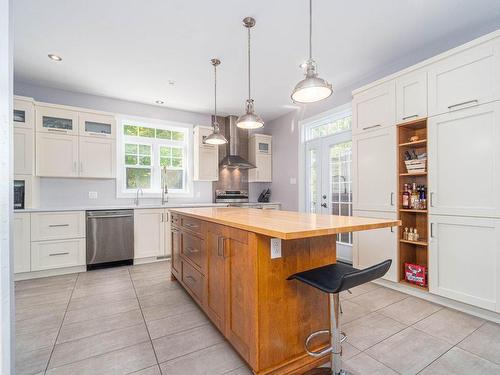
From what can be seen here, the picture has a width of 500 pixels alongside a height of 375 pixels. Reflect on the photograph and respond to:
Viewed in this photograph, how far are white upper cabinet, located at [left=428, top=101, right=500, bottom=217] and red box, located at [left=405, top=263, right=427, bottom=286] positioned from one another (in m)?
0.66

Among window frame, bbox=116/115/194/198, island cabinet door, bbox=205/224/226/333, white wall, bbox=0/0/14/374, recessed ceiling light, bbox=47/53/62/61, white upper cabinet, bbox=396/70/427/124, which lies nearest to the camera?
white wall, bbox=0/0/14/374

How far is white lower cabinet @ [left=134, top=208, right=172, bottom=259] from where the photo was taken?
3.95m

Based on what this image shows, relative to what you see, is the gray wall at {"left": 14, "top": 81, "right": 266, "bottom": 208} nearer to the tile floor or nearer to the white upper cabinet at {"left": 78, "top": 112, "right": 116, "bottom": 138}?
the white upper cabinet at {"left": 78, "top": 112, "right": 116, "bottom": 138}

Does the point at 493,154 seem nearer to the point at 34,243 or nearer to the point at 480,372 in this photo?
the point at 480,372

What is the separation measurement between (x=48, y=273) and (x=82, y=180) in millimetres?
1484

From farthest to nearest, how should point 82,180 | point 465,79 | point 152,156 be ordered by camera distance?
point 152,156
point 82,180
point 465,79

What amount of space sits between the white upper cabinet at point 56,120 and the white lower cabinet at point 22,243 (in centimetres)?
130

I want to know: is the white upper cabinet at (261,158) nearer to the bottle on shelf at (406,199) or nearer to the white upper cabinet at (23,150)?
the bottle on shelf at (406,199)

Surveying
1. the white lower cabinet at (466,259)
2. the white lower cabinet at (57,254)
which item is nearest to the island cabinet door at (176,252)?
the white lower cabinet at (57,254)

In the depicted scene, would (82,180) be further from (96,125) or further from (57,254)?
(57,254)

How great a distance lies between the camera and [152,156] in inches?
187

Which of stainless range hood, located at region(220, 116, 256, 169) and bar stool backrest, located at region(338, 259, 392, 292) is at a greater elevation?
stainless range hood, located at region(220, 116, 256, 169)

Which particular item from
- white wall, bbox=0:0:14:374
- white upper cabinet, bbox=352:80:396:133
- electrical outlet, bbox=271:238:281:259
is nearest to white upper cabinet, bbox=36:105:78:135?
white wall, bbox=0:0:14:374

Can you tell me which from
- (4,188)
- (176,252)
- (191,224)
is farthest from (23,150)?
(4,188)
